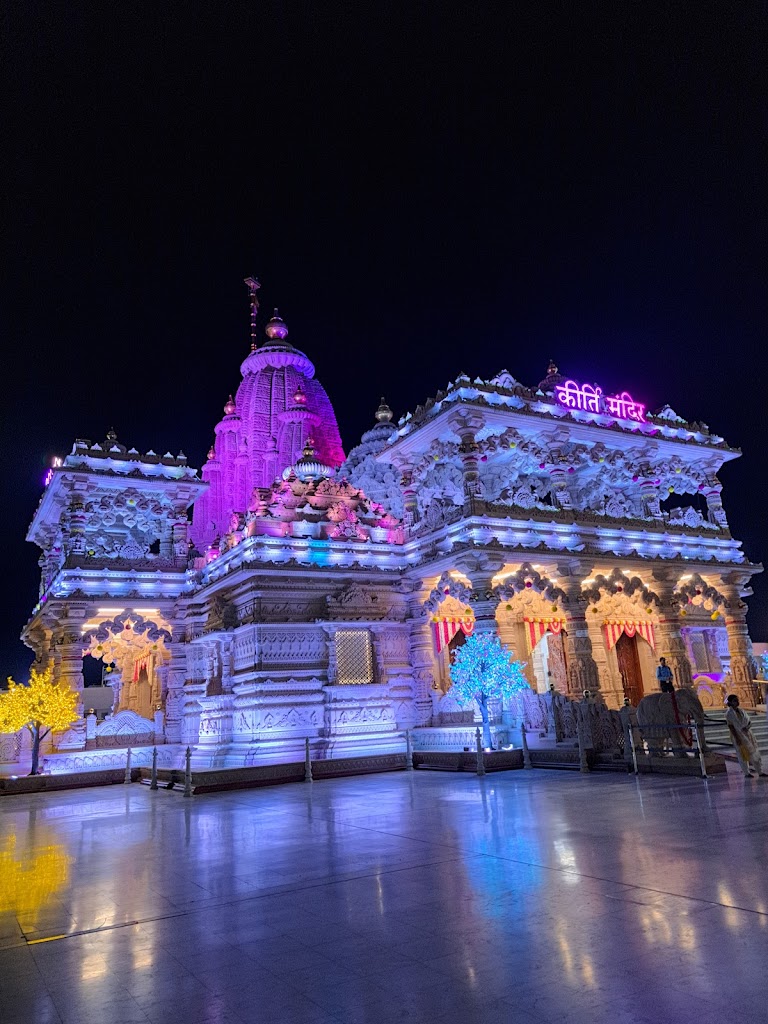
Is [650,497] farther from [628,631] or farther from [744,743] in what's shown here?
[744,743]

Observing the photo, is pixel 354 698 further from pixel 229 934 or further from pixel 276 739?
pixel 229 934

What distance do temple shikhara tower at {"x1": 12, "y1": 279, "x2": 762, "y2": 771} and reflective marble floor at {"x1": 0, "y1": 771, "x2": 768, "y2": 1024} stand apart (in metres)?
11.5

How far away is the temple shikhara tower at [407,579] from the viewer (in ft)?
73.0

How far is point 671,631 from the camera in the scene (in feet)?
82.9

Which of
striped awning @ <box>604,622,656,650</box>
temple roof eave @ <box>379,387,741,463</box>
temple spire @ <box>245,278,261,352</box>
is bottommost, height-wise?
striped awning @ <box>604,622,656,650</box>

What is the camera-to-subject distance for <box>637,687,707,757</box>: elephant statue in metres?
14.6

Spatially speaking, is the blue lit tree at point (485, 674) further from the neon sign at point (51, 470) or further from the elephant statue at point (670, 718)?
the neon sign at point (51, 470)

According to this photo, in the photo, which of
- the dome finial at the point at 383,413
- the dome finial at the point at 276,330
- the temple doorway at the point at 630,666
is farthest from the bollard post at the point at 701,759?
the dome finial at the point at 276,330

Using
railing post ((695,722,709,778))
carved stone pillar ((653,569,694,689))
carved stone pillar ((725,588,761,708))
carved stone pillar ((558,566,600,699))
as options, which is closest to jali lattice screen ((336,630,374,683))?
carved stone pillar ((558,566,600,699))

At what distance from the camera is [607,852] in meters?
7.43

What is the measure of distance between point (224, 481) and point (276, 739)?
21820mm

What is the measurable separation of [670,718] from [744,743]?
1806mm

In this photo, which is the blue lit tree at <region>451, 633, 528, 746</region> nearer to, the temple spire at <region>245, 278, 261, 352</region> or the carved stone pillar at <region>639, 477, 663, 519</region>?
the carved stone pillar at <region>639, 477, 663, 519</region>

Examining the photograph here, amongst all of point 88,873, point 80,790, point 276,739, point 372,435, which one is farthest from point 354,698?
point 372,435
